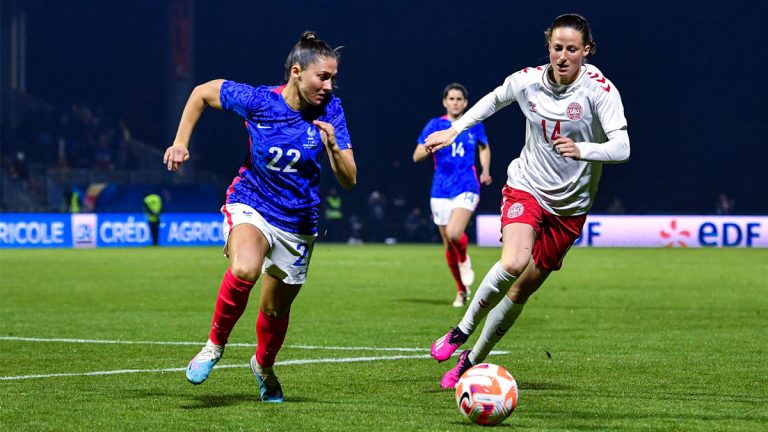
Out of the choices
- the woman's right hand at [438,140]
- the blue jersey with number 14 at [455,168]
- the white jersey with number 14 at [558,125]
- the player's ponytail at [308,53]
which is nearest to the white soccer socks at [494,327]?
the white jersey with number 14 at [558,125]

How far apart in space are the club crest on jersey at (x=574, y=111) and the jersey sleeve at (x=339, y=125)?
1274 millimetres

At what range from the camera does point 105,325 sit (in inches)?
439

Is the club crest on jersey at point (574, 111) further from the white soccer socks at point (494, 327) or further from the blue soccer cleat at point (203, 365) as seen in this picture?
the blue soccer cleat at point (203, 365)

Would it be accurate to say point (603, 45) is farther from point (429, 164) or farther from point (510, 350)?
point (510, 350)

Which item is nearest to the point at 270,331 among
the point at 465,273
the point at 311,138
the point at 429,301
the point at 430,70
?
the point at 311,138

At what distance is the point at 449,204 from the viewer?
547 inches

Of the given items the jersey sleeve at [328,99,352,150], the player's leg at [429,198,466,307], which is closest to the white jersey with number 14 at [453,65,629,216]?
the jersey sleeve at [328,99,352,150]

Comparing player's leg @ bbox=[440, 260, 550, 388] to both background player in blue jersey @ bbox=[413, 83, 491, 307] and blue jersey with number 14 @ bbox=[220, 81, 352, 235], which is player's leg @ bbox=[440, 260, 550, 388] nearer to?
blue jersey with number 14 @ bbox=[220, 81, 352, 235]

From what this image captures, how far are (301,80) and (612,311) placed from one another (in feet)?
23.8

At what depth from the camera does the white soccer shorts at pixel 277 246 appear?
631 cm

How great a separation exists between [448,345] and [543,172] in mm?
1136

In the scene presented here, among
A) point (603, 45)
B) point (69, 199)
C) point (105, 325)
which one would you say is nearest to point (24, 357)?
point (105, 325)

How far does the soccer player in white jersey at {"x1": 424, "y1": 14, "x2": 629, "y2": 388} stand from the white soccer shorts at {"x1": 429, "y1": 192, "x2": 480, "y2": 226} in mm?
6509

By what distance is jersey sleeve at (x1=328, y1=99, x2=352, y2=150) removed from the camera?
634 centimetres
